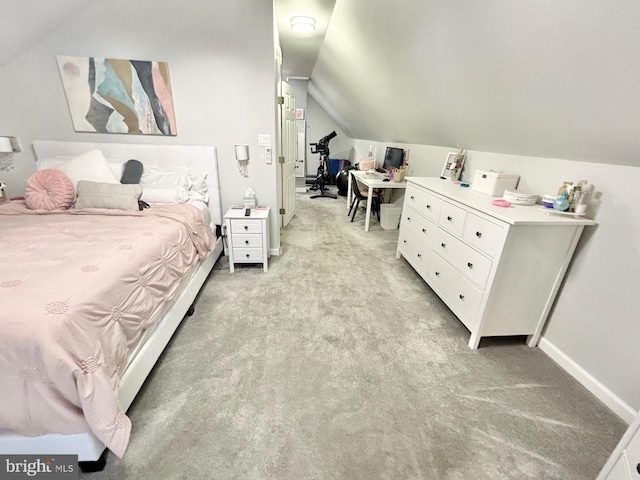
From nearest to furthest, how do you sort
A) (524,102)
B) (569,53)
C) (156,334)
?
1. (569,53)
2. (156,334)
3. (524,102)

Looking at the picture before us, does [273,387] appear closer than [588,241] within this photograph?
Yes

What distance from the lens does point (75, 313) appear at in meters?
1.09

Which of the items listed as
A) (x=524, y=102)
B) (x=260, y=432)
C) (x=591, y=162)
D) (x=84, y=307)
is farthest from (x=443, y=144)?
(x=84, y=307)

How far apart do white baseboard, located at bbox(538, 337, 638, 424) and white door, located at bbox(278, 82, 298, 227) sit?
302cm

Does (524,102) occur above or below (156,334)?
above

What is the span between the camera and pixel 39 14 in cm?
226

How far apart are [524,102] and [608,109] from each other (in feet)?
1.59

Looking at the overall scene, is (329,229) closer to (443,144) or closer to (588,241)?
(443,144)

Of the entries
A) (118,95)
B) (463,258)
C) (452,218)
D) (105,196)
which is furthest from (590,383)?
(118,95)

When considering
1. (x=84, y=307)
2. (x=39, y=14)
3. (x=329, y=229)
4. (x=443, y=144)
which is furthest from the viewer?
(x=329, y=229)

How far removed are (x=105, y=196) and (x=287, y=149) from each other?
225 cm

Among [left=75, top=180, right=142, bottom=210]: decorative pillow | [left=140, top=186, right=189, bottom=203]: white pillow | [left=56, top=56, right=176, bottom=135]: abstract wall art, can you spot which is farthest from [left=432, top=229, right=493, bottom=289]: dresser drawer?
[left=56, top=56, right=176, bottom=135]: abstract wall art

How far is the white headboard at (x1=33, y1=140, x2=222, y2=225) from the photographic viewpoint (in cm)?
274

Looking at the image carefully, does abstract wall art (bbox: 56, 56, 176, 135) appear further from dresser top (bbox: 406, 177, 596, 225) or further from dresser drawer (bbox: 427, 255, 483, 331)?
dresser drawer (bbox: 427, 255, 483, 331)
